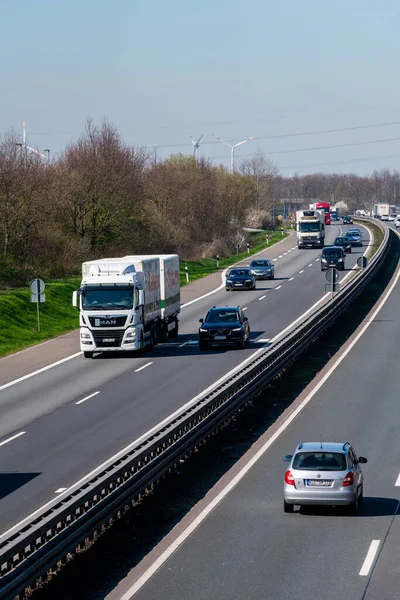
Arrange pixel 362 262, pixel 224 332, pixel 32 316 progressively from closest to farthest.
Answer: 1. pixel 224 332
2. pixel 32 316
3. pixel 362 262

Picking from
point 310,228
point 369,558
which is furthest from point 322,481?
point 310,228

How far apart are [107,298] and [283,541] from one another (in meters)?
23.2

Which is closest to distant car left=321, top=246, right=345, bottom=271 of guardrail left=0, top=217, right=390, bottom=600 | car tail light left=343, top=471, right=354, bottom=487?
guardrail left=0, top=217, right=390, bottom=600

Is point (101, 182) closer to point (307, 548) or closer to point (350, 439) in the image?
point (350, 439)

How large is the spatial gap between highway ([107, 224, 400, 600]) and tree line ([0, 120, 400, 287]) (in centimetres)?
3498

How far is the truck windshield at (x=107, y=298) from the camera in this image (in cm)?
3969

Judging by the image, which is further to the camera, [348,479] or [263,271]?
[263,271]

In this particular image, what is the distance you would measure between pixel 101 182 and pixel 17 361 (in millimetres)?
33942

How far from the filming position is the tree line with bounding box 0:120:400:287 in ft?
200

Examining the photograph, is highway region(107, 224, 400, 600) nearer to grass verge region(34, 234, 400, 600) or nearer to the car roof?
grass verge region(34, 234, 400, 600)

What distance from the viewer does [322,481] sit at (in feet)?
61.9

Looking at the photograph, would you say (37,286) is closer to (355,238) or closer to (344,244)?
(344,244)

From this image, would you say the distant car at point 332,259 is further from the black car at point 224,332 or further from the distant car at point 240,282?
the black car at point 224,332

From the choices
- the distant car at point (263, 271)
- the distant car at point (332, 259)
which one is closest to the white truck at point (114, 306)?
the distant car at point (263, 271)
